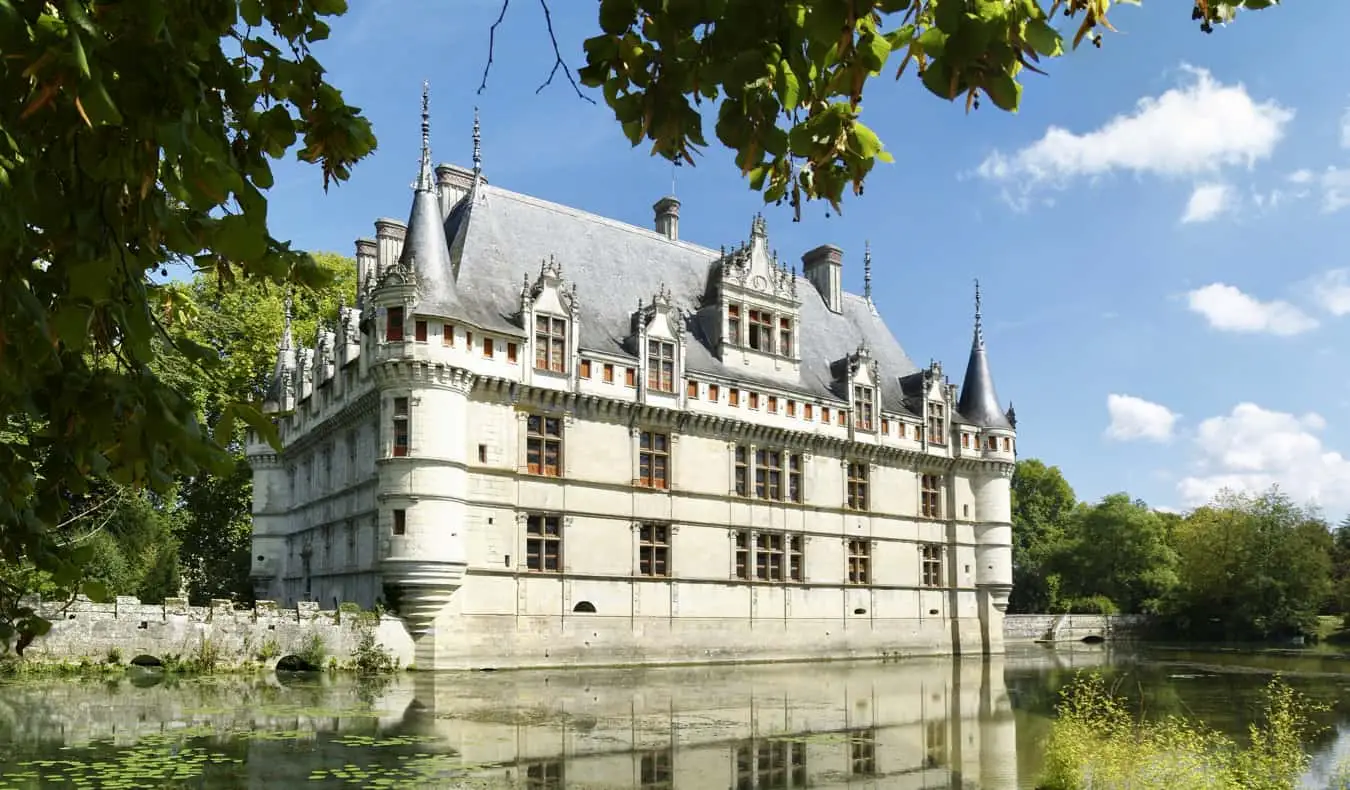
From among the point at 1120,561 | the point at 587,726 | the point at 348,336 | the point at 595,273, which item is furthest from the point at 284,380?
the point at 1120,561

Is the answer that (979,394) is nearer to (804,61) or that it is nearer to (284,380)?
(284,380)

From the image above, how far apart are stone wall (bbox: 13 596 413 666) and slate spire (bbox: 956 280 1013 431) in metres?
21.2

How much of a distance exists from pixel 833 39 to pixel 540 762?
1061 cm

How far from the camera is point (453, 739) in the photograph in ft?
45.1

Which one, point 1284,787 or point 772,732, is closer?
point 1284,787

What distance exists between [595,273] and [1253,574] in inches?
1344

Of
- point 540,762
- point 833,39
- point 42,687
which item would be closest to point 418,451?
point 42,687

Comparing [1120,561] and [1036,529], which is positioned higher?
[1036,529]

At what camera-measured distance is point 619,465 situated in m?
28.5

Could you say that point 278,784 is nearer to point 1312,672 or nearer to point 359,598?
point 359,598

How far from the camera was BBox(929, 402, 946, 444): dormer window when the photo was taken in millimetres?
36156

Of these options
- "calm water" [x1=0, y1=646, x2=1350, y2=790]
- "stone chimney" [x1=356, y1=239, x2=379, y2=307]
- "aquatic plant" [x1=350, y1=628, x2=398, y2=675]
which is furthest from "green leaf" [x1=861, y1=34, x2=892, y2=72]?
"stone chimney" [x1=356, y1=239, x2=379, y2=307]

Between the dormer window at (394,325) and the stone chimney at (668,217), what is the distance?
40.7ft

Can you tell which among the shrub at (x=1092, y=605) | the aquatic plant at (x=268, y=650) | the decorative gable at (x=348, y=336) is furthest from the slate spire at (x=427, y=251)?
the shrub at (x=1092, y=605)
